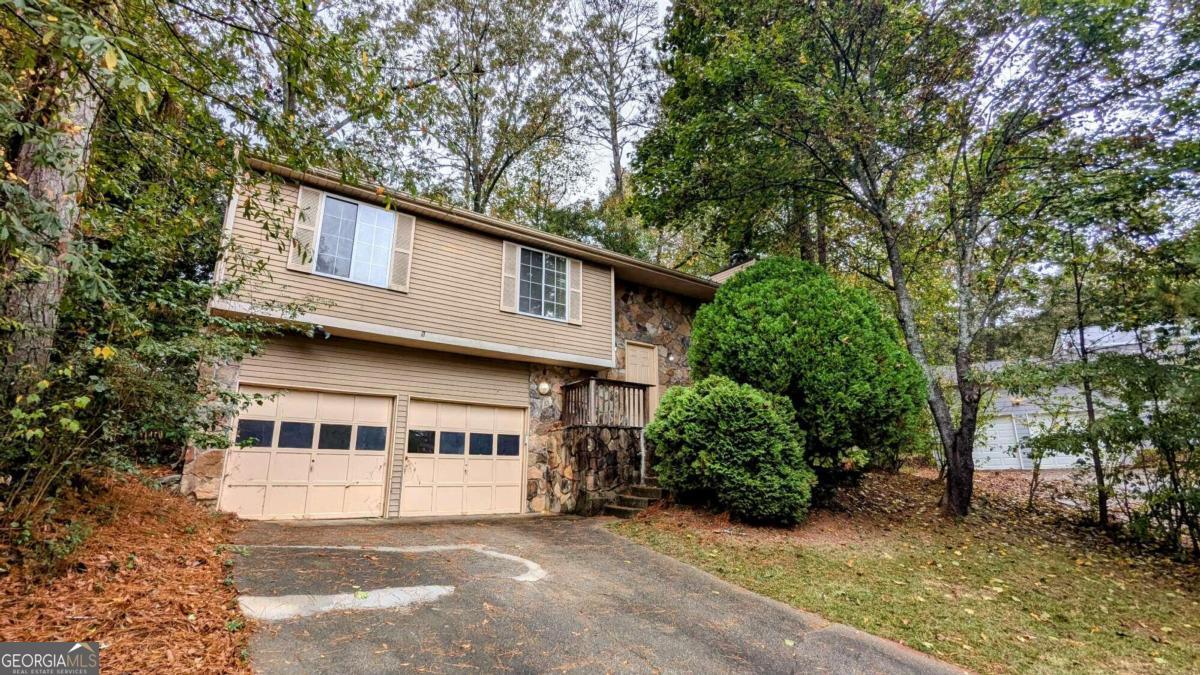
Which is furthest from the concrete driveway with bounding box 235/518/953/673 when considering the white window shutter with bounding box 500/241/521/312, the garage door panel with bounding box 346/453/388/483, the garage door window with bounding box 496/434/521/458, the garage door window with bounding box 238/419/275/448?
the white window shutter with bounding box 500/241/521/312

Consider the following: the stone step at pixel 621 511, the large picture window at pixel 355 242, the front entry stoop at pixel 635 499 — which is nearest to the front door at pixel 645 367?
the front entry stoop at pixel 635 499

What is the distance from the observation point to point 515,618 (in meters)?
3.69

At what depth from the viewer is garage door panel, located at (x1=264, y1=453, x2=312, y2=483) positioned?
7145mm

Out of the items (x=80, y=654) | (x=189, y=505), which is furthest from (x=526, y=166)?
(x=80, y=654)

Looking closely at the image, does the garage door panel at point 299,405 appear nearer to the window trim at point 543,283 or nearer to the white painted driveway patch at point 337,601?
the window trim at point 543,283

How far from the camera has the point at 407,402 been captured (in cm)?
816

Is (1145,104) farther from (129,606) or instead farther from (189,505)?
(189,505)

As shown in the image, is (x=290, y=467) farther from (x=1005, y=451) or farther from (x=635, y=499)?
(x=1005, y=451)

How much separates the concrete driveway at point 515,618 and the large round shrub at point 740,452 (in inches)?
62.2

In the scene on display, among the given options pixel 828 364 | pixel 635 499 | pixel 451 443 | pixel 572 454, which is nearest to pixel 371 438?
pixel 451 443

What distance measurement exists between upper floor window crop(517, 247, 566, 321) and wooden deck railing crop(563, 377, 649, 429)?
4.38 ft

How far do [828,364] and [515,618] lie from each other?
4.99 meters

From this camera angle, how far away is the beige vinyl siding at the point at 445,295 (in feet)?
22.7

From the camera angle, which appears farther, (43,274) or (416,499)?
(416,499)
